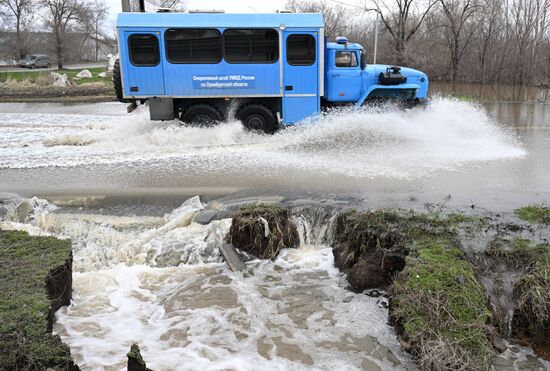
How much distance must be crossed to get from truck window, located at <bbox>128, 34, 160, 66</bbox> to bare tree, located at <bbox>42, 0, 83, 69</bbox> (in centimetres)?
3855

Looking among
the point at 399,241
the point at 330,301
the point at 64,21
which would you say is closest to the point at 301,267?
the point at 330,301

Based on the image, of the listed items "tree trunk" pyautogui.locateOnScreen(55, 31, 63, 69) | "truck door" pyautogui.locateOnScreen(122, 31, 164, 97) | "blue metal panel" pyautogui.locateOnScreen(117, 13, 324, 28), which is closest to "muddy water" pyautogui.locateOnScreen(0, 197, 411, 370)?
"truck door" pyautogui.locateOnScreen(122, 31, 164, 97)

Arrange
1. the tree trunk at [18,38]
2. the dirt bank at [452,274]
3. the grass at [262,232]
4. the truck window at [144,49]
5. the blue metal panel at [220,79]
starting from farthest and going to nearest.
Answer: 1. the tree trunk at [18,38]
2. the blue metal panel at [220,79]
3. the truck window at [144,49]
4. the grass at [262,232]
5. the dirt bank at [452,274]

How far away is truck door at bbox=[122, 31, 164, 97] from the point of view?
1273 centimetres

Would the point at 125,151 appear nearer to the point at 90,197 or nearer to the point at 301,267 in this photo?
the point at 90,197

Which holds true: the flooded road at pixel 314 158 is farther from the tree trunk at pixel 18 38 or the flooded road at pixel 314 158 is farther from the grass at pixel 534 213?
the tree trunk at pixel 18 38

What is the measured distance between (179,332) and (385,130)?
9.43 m

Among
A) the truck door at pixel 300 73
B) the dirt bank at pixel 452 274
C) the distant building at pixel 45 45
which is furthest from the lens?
the distant building at pixel 45 45

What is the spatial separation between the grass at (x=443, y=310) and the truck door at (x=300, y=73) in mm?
7909

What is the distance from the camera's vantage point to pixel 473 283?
17.9 ft

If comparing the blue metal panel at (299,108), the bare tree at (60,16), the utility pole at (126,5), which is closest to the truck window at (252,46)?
the blue metal panel at (299,108)

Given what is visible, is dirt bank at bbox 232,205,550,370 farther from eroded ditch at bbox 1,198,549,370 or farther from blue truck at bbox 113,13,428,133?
blue truck at bbox 113,13,428,133

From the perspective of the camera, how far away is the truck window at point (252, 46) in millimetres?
13008

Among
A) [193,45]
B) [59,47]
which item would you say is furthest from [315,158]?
[59,47]
